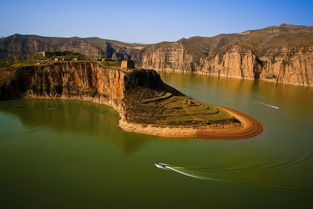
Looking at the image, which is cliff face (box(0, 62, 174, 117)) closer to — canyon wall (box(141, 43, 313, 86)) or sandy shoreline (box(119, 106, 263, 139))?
sandy shoreline (box(119, 106, 263, 139))

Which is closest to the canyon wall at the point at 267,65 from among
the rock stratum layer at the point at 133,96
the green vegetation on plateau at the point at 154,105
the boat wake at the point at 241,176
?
the rock stratum layer at the point at 133,96

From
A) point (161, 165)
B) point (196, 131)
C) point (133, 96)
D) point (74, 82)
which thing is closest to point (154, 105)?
point (133, 96)

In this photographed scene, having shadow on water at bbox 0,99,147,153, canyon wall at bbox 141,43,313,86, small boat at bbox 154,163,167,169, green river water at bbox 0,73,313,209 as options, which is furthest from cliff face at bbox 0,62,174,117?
canyon wall at bbox 141,43,313,86

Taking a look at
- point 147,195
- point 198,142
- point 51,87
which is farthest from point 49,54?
point 147,195

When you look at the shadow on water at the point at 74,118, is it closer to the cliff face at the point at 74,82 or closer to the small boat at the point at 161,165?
the cliff face at the point at 74,82

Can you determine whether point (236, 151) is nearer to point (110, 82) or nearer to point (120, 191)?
point (120, 191)
